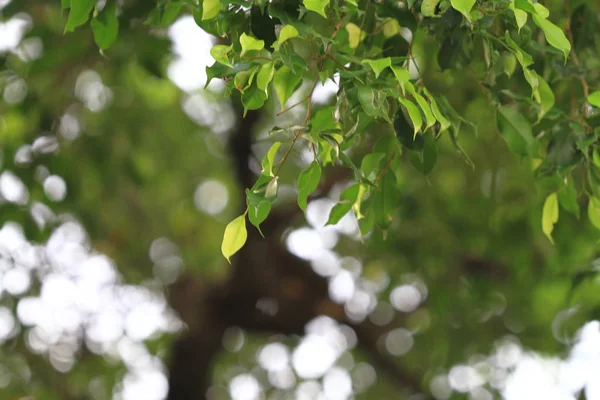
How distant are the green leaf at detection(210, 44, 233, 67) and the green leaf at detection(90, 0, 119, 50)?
0.45 m

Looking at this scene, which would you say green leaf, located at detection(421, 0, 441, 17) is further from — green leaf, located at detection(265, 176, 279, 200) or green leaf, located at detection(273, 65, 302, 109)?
green leaf, located at detection(265, 176, 279, 200)

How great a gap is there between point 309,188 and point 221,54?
0.72 feet

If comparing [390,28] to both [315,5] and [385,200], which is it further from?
[315,5]

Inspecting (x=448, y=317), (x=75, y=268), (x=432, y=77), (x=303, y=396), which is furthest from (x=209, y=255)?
(x=432, y=77)

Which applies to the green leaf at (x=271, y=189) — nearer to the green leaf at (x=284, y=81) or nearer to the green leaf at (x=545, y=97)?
the green leaf at (x=284, y=81)

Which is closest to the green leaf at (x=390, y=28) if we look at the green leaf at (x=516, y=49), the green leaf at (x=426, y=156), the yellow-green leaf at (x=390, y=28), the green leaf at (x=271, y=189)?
the yellow-green leaf at (x=390, y=28)

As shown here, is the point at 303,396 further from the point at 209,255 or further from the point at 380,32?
the point at 380,32

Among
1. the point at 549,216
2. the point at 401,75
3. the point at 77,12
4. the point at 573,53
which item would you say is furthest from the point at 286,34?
the point at 573,53

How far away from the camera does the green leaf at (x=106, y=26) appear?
1357mm

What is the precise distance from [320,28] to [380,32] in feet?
1.99

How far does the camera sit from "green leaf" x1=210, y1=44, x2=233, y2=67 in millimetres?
963

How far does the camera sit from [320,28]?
1941 mm

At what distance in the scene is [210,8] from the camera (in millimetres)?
1038

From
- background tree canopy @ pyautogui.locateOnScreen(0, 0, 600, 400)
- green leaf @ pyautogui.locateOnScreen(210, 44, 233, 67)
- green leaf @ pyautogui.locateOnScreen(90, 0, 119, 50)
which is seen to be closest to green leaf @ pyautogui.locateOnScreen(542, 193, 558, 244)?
background tree canopy @ pyautogui.locateOnScreen(0, 0, 600, 400)
